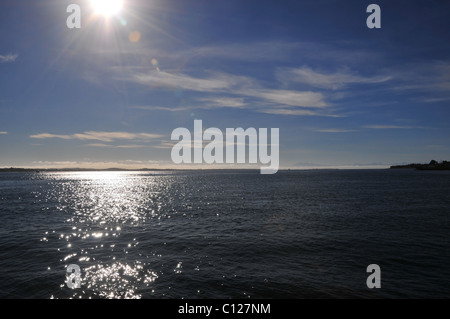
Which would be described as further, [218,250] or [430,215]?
[430,215]

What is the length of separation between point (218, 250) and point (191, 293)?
8.84m

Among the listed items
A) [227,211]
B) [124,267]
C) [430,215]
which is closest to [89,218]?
[227,211]

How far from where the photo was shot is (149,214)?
4834 cm

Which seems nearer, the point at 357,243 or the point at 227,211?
the point at 357,243
